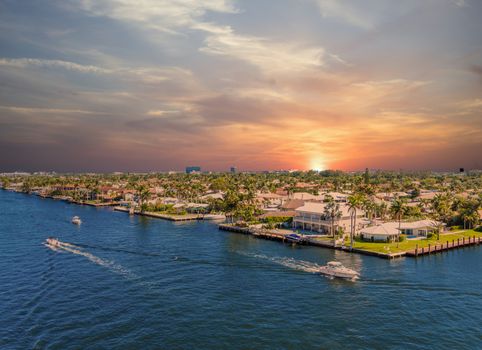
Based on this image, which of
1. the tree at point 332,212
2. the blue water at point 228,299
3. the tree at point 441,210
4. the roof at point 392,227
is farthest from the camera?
the tree at point 441,210

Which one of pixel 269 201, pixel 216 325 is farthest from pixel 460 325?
pixel 269 201

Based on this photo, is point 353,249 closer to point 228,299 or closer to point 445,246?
point 445,246

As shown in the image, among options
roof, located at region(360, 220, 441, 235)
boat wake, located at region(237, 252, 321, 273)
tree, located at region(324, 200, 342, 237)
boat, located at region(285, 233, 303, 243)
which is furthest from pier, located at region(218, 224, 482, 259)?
boat wake, located at region(237, 252, 321, 273)

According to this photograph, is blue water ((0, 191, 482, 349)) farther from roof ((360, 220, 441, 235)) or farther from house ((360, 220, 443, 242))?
roof ((360, 220, 441, 235))

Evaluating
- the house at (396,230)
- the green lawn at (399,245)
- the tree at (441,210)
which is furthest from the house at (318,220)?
the tree at (441,210)

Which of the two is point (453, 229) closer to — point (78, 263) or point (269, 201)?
point (269, 201)

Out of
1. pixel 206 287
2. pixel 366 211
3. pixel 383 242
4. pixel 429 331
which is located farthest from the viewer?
pixel 366 211

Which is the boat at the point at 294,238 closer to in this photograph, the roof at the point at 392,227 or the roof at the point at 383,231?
the roof at the point at 392,227
